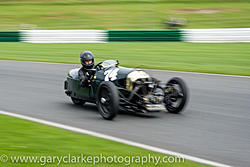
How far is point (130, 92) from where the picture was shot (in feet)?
26.9

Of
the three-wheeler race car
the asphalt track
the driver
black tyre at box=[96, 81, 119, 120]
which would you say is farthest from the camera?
the driver

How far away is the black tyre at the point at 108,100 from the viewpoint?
761cm

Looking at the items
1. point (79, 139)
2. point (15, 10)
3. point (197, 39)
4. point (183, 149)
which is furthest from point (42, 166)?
point (15, 10)

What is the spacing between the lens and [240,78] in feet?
41.8

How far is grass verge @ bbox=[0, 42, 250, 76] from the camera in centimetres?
1559

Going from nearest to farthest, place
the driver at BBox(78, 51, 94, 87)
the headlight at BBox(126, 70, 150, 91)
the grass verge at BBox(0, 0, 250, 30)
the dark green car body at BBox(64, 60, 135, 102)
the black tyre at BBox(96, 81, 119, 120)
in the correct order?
1. the black tyre at BBox(96, 81, 119, 120)
2. the headlight at BBox(126, 70, 150, 91)
3. the dark green car body at BBox(64, 60, 135, 102)
4. the driver at BBox(78, 51, 94, 87)
5. the grass verge at BBox(0, 0, 250, 30)

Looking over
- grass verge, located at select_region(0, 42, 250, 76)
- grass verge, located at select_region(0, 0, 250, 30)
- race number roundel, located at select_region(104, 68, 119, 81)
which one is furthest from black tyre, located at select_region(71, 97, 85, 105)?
grass verge, located at select_region(0, 0, 250, 30)

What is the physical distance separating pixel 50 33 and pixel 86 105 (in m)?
14.7

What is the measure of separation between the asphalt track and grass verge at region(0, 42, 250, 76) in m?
2.41

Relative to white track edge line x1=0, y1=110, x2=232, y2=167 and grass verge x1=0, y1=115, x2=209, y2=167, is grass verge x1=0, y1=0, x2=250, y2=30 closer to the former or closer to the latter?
white track edge line x1=0, y1=110, x2=232, y2=167

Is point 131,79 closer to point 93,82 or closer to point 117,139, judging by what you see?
point 93,82

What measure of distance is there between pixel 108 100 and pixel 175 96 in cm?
134

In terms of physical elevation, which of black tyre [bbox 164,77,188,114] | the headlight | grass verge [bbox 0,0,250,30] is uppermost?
grass verge [bbox 0,0,250,30]

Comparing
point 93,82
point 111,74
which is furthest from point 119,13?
point 111,74
